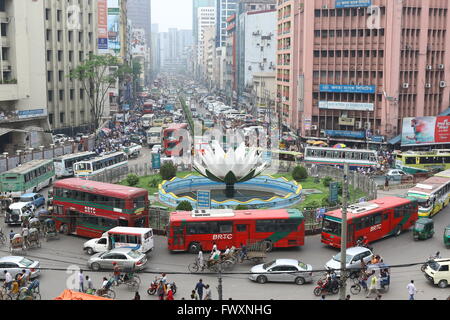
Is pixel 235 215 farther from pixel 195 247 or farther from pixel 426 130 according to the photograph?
pixel 426 130

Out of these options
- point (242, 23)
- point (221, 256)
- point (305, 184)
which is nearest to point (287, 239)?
point (221, 256)

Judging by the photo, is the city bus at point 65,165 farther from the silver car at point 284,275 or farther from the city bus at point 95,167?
the silver car at point 284,275

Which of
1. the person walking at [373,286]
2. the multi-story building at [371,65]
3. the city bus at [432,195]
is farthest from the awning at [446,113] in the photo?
the person walking at [373,286]

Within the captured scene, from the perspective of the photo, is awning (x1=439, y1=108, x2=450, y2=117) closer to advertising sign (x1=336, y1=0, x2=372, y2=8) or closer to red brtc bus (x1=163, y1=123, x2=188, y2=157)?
advertising sign (x1=336, y1=0, x2=372, y2=8)

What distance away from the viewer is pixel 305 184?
43.4 m

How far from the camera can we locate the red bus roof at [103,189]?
94.9ft

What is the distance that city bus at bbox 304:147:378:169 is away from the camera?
164ft

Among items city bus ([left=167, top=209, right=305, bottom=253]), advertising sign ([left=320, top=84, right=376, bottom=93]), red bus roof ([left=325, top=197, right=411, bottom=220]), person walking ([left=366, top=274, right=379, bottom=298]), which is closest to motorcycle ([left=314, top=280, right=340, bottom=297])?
person walking ([left=366, top=274, right=379, bottom=298])

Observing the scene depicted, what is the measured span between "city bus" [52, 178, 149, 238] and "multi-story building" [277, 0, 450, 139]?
3968 centimetres

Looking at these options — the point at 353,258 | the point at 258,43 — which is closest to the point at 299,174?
the point at 353,258

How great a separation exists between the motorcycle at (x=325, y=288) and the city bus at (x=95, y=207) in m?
11.3

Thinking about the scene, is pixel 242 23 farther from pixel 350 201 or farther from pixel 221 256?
pixel 221 256

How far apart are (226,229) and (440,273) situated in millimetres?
10148

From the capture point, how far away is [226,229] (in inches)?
1075
